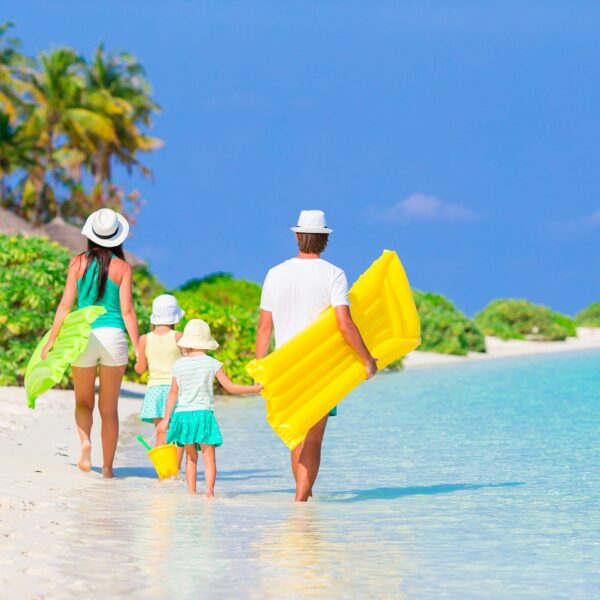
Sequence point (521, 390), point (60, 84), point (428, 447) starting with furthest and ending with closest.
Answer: point (60, 84) < point (521, 390) < point (428, 447)

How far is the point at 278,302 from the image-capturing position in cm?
789

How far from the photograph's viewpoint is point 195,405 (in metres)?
8.30

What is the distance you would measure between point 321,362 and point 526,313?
48.7 meters

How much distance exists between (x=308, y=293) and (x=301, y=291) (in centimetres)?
5

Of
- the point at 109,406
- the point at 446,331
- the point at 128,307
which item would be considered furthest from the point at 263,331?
the point at 446,331

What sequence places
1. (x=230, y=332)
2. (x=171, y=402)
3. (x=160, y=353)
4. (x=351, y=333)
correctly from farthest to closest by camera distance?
(x=230, y=332), (x=160, y=353), (x=171, y=402), (x=351, y=333)

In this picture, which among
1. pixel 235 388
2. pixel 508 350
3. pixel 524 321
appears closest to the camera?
pixel 235 388

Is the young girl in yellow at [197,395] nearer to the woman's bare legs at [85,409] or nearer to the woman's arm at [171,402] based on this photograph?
the woman's arm at [171,402]

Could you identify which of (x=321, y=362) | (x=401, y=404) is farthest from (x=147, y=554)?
(x=401, y=404)

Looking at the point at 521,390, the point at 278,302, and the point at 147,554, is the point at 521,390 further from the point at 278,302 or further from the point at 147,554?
the point at 147,554

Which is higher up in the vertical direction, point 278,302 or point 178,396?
Answer: point 278,302

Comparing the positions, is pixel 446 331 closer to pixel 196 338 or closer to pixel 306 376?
pixel 196 338

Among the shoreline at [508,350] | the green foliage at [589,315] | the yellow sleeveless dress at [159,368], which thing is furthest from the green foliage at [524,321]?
the yellow sleeveless dress at [159,368]

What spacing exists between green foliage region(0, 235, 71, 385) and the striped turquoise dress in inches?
378
